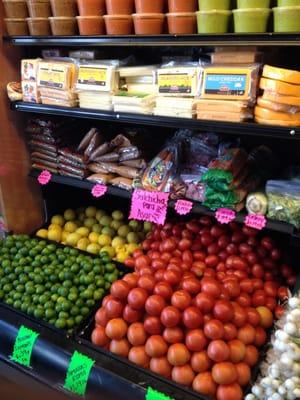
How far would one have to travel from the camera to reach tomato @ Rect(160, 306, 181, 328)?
1.58 metres

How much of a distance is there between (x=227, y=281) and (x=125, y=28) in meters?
1.18

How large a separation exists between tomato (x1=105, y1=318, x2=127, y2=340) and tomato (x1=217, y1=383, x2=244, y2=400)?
0.42 m

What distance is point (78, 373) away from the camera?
171 centimetres

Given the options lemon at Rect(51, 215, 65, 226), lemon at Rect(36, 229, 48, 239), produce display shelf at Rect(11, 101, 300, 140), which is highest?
produce display shelf at Rect(11, 101, 300, 140)

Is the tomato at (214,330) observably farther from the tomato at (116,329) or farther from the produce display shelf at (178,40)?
the produce display shelf at (178,40)

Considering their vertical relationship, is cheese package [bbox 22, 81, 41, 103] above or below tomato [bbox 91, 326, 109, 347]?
above

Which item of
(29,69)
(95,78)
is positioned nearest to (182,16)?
(95,78)

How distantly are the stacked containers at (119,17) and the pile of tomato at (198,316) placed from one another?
1045mm

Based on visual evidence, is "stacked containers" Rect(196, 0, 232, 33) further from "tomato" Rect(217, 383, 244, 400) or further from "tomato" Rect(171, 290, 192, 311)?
"tomato" Rect(217, 383, 244, 400)

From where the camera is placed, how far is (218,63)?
1.69 meters

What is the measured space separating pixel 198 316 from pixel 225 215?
48 centimetres

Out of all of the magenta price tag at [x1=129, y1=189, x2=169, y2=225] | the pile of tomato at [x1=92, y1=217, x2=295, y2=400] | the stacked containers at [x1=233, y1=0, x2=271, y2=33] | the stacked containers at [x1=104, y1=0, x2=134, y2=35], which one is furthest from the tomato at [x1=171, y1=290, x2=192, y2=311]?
the stacked containers at [x1=104, y1=0, x2=134, y2=35]

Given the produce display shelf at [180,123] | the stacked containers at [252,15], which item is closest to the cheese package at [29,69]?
the produce display shelf at [180,123]

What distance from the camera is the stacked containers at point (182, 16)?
1.65 metres
